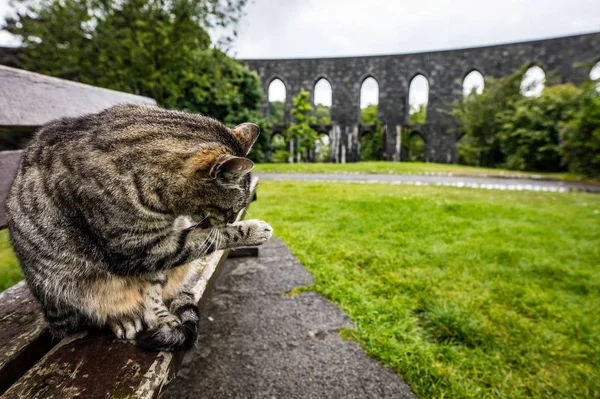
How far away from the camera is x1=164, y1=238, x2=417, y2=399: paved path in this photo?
1.57m

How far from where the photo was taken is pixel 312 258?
316 centimetres

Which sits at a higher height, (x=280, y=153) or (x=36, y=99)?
(x=36, y=99)

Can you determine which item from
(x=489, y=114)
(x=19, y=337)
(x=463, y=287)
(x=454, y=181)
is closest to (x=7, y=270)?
(x=19, y=337)

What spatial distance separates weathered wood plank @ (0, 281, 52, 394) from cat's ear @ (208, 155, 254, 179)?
0.83 m

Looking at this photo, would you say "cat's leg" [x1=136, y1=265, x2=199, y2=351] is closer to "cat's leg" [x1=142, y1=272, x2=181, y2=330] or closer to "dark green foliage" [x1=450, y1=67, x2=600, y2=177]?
"cat's leg" [x1=142, y1=272, x2=181, y2=330]

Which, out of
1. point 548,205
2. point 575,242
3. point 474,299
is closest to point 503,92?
point 548,205

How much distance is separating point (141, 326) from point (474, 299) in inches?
91.6

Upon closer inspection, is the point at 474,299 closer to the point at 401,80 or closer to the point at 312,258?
the point at 312,258

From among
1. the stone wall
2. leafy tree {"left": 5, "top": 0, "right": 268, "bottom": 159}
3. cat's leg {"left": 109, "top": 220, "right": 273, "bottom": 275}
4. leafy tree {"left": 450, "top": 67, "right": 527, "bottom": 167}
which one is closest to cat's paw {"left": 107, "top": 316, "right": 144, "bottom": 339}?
cat's leg {"left": 109, "top": 220, "right": 273, "bottom": 275}

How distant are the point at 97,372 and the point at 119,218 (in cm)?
46

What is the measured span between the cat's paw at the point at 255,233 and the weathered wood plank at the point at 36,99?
4.30 feet

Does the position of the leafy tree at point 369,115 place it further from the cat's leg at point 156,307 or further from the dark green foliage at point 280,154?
the cat's leg at point 156,307

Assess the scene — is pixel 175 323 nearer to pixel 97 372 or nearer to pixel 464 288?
pixel 97 372

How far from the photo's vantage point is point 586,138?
10500 millimetres
